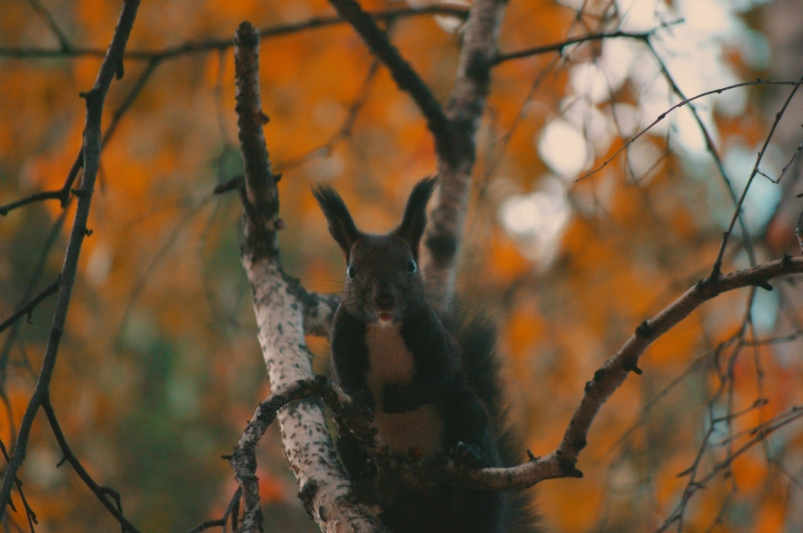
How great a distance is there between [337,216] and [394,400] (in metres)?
0.54

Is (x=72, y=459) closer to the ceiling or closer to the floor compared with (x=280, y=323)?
closer to the floor

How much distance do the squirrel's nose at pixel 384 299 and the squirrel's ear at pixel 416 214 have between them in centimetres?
30

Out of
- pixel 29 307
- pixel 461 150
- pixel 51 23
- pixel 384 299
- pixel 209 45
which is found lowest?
pixel 29 307

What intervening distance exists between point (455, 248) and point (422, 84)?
55 cm

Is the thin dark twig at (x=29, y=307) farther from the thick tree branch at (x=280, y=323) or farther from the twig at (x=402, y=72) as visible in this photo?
the twig at (x=402, y=72)

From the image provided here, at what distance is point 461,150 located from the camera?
8.22 feet

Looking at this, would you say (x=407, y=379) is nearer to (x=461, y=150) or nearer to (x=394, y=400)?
(x=394, y=400)

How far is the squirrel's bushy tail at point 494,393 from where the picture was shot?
2299 millimetres

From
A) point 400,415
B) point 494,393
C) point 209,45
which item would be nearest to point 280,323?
point 400,415

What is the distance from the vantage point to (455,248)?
8.12ft

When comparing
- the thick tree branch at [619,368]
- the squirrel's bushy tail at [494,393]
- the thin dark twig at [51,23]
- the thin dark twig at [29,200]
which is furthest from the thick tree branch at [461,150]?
the thin dark twig at [29,200]

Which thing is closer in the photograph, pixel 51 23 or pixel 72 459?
pixel 72 459

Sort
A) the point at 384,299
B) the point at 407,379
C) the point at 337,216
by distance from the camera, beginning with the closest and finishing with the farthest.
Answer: the point at 384,299 → the point at 407,379 → the point at 337,216

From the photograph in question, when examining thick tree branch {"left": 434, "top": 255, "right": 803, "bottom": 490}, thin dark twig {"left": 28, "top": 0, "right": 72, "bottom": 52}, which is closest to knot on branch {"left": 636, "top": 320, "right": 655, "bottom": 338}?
thick tree branch {"left": 434, "top": 255, "right": 803, "bottom": 490}
